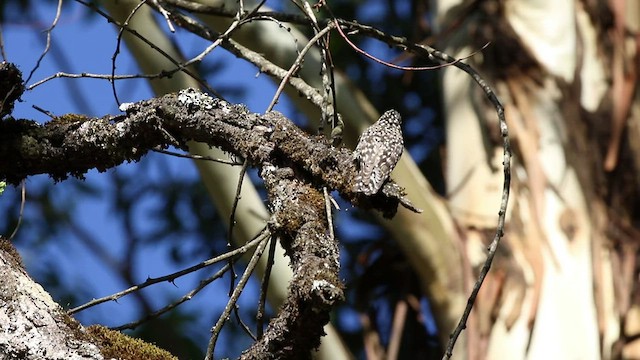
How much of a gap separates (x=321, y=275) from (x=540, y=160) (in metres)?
2.61

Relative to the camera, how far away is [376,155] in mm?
2027

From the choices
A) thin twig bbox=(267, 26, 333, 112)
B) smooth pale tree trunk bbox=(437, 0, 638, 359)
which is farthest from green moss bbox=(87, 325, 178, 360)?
smooth pale tree trunk bbox=(437, 0, 638, 359)

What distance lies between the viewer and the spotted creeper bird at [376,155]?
164 centimetres

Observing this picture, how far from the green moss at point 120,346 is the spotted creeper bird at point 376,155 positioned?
457 millimetres

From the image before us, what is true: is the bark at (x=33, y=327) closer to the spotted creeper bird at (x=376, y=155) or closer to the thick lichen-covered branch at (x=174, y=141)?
the thick lichen-covered branch at (x=174, y=141)

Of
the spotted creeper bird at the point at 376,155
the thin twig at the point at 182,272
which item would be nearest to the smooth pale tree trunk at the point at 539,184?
the spotted creeper bird at the point at 376,155

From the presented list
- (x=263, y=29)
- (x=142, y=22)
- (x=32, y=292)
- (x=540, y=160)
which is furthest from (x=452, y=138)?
(x=32, y=292)

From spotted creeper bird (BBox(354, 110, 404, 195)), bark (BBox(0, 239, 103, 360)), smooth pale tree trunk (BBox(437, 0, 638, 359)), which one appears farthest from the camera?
smooth pale tree trunk (BBox(437, 0, 638, 359))

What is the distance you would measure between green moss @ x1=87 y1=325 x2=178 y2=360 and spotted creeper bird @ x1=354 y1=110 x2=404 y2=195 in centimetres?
46

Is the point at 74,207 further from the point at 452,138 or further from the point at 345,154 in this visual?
the point at 345,154

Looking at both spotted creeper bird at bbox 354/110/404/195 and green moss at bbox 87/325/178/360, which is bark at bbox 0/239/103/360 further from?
spotted creeper bird at bbox 354/110/404/195

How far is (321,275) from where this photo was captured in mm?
1400

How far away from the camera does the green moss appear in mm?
1610

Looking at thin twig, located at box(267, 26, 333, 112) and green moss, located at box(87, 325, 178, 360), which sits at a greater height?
thin twig, located at box(267, 26, 333, 112)
